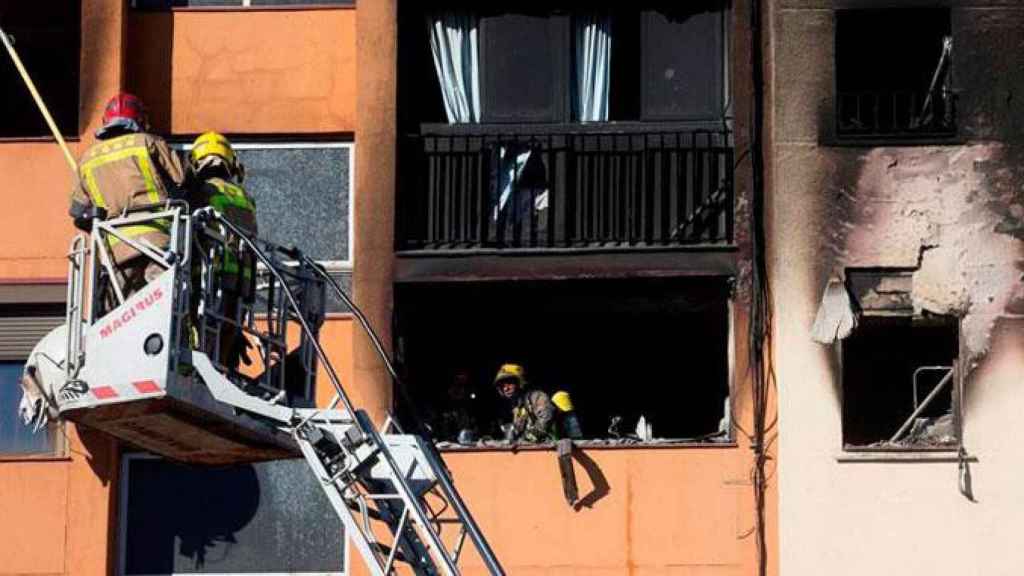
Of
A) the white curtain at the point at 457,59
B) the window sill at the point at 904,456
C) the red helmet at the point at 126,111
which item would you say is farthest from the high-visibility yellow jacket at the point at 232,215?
the window sill at the point at 904,456

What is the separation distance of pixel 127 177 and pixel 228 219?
75cm

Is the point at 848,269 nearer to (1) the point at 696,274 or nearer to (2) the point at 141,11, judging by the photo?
(1) the point at 696,274

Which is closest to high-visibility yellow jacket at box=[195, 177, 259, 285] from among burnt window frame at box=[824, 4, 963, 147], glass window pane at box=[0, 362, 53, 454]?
glass window pane at box=[0, 362, 53, 454]

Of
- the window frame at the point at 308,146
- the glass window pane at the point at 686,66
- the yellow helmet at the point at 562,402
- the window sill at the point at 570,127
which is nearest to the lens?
the yellow helmet at the point at 562,402

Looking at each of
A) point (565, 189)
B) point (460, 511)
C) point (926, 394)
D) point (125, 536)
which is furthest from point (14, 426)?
point (926, 394)

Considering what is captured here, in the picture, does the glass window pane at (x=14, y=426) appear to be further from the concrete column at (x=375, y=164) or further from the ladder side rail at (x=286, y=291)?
the ladder side rail at (x=286, y=291)

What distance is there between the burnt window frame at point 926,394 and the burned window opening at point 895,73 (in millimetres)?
1610

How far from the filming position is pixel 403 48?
77.7ft

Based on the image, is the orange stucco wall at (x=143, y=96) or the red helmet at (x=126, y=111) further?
the orange stucco wall at (x=143, y=96)

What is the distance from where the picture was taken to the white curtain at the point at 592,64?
942 inches

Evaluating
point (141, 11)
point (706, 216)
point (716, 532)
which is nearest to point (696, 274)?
point (706, 216)

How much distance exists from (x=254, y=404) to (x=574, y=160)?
727 centimetres

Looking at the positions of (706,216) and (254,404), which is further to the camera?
(706,216)

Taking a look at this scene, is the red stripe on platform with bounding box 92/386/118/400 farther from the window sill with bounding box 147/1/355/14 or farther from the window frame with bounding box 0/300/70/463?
the window sill with bounding box 147/1/355/14
